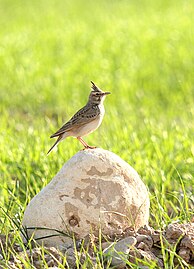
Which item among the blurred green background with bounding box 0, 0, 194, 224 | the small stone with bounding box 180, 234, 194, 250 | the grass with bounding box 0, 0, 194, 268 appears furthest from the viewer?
the blurred green background with bounding box 0, 0, 194, 224

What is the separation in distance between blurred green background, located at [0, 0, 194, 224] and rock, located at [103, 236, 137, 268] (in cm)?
81

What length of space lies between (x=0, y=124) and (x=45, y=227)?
4.31m

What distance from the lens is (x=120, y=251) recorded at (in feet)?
15.7

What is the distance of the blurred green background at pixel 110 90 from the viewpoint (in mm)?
7176

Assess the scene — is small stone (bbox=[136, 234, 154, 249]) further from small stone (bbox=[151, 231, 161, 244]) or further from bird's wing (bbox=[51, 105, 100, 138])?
bird's wing (bbox=[51, 105, 100, 138])

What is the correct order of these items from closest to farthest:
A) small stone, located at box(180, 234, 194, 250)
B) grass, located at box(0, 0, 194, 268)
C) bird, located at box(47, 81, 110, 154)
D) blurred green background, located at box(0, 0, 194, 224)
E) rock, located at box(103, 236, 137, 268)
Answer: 1. rock, located at box(103, 236, 137, 268)
2. small stone, located at box(180, 234, 194, 250)
3. bird, located at box(47, 81, 110, 154)
4. grass, located at box(0, 0, 194, 268)
5. blurred green background, located at box(0, 0, 194, 224)

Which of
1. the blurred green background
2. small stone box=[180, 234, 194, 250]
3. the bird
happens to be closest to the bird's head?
the bird

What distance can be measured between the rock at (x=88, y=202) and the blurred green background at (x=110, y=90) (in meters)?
0.46

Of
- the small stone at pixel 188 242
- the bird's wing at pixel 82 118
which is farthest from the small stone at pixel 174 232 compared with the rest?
the bird's wing at pixel 82 118

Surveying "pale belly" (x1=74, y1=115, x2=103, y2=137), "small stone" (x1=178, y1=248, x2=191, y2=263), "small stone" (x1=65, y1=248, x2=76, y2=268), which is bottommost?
"small stone" (x1=178, y1=248, x2=191, y2=263)

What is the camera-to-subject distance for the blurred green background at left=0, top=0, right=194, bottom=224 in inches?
283

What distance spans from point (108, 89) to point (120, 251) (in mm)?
8005

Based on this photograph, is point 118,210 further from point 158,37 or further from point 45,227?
point 158,37

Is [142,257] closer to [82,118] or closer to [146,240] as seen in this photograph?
[146,240]
